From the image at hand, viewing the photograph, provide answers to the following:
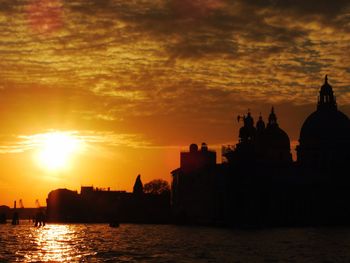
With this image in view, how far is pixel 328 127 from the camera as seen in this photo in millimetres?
135625

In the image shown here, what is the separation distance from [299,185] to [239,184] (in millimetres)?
12238

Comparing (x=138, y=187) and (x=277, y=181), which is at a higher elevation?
(x=138, y=187)

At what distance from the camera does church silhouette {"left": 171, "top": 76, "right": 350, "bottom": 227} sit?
131500 millimetres

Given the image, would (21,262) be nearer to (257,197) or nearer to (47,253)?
(47,253)

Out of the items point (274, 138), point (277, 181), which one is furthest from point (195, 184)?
point (274, 138)

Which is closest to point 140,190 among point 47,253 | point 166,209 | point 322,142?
point 166,209

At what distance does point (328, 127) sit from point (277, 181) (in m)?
14.1

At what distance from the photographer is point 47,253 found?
5781 cm

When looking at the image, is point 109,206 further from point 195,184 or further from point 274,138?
point 274,138

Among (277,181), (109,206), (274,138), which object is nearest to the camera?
(277,181)

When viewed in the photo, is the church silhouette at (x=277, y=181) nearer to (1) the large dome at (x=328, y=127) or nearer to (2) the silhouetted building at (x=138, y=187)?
(1) the large dome at (x=328, y=127)

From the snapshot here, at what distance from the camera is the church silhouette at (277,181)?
431 ft

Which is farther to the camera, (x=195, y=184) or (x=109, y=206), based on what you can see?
(x=109, y=206)

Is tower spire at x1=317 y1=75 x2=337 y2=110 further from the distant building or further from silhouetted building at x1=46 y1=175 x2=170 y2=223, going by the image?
silhouetted building at x1=46 y1=175 x2=170 y2=223
